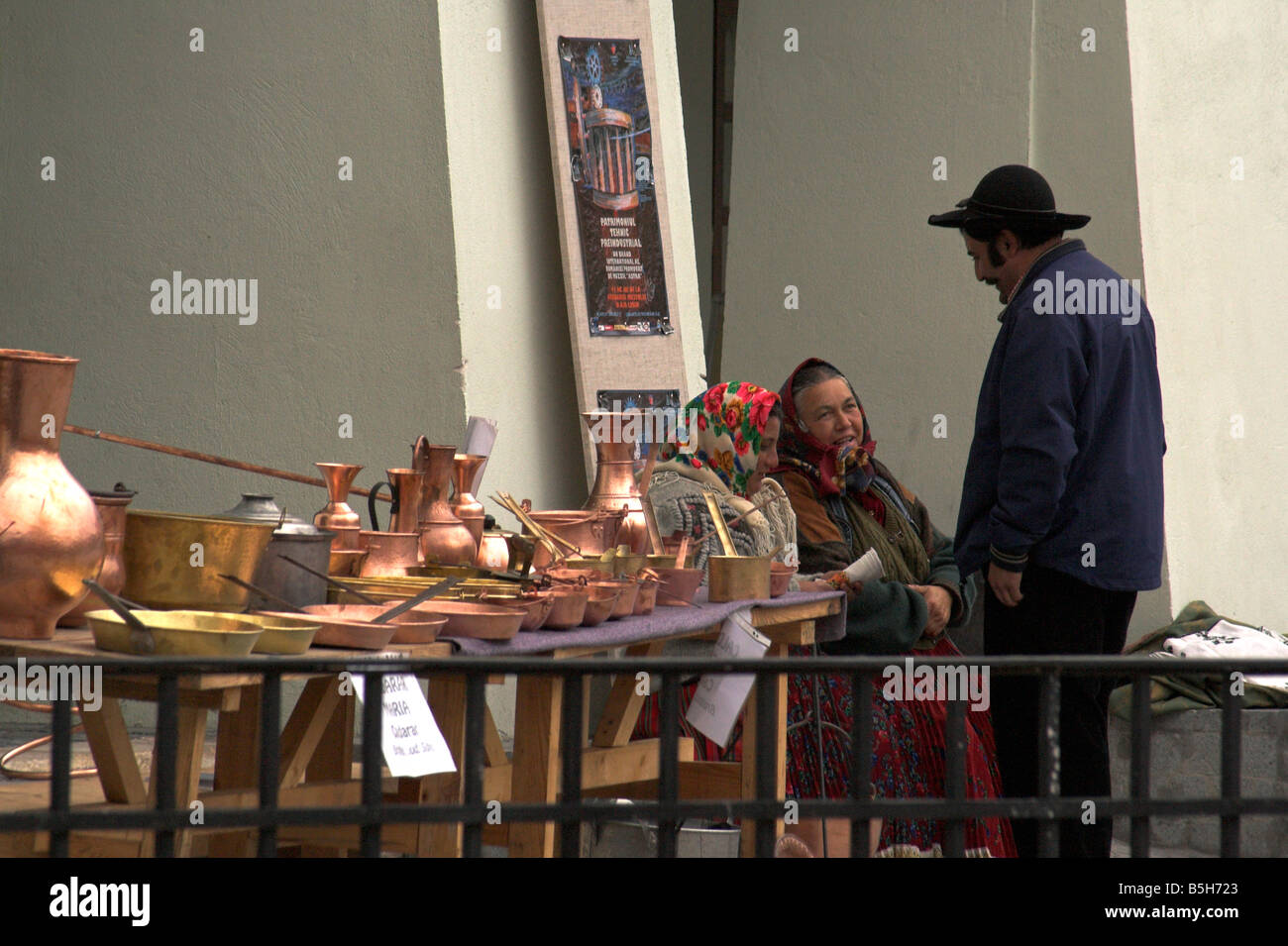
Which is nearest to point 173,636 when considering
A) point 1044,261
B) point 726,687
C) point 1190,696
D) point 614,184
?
point 726,687

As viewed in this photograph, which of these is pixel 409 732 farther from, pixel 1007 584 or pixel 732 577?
pixel 1007 584

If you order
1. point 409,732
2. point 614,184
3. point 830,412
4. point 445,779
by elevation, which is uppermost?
point 614,184

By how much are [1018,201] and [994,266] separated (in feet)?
0.63

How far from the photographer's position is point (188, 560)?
2447 mm

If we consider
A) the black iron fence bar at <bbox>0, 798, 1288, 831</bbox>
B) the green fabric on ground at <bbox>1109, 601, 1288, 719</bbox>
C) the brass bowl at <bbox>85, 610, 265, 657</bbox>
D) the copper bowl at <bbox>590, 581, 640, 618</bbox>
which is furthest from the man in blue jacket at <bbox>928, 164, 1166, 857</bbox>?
the black iron fence bar at <bbox>0, 798, 1288, 831</bbox>

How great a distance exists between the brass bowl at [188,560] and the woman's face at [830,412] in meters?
2.48

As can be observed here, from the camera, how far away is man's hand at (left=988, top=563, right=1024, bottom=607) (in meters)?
3.87

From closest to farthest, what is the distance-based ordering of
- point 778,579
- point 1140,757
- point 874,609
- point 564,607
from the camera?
point 1140,757 → point 564,607 → point 778,579 → point 874,609

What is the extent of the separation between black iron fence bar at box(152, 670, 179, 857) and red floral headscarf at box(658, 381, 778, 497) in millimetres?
2922

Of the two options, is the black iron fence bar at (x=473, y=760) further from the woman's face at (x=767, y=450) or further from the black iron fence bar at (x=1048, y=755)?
the woman's face at (x=767, y=450)

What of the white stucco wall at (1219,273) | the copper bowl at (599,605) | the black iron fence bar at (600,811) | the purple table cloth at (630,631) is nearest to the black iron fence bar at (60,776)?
the black iron fence bar at (600,811)
